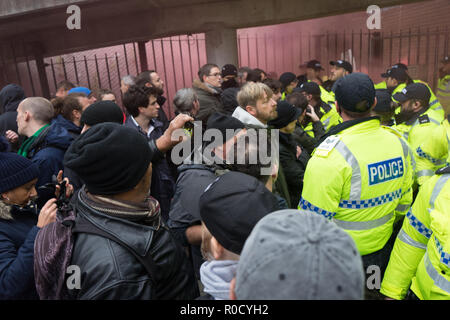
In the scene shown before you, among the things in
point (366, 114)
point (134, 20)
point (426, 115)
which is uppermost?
point (134, 20)

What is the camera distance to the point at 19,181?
1.92 metres

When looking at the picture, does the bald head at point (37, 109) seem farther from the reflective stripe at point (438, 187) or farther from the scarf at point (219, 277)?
the reflective stripe at point (438, 187)

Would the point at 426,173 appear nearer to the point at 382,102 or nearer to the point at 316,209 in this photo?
the point at 382,102

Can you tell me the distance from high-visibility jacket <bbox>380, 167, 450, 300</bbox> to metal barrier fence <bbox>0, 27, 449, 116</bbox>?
346 inches

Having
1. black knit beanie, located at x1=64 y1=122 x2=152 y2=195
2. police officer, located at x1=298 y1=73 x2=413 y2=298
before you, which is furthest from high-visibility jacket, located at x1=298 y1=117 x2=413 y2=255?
black knit beanie, located at x1=64 y1=122 x2=152 y2=195

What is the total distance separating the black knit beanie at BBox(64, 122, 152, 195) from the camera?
56.0 inches

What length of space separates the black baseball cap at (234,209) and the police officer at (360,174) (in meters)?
0.88

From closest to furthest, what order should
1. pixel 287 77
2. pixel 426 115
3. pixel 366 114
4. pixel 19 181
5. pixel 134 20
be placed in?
pixel 19 181 < pixel 366 114 < pixel 426 115 < pixel 287 77 < pixel 134 20

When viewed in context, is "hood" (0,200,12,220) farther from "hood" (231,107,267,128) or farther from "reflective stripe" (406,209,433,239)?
"reflective stripe" (406,209,433,239)

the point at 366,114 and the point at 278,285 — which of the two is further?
the point at 366,114

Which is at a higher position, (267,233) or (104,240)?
(267,233)

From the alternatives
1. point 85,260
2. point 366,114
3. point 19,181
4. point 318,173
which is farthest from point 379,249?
point 19,181
